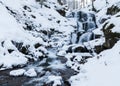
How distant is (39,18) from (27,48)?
48.4 feet

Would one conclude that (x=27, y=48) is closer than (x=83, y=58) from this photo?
No

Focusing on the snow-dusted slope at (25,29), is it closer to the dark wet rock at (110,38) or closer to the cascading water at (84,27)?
the cascading water at (84,27)

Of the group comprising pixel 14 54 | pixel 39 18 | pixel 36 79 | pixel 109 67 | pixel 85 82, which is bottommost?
pixel 85 82

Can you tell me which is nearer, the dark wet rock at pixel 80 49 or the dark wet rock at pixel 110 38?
the dark wet rock at pixel 110 38

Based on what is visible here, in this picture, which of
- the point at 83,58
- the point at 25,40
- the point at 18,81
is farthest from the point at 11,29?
the point at 18,81

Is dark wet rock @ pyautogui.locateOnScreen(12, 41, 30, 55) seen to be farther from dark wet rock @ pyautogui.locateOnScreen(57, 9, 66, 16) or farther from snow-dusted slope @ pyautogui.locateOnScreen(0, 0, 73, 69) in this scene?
dark wet rock @ pyautogui.locateOnScreen(57, 9, 66, 16)

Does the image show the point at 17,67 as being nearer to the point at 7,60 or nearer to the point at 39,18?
the point at 7,60

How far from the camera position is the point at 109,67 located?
39.1 feet

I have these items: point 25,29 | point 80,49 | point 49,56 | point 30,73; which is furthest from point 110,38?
point 25,29

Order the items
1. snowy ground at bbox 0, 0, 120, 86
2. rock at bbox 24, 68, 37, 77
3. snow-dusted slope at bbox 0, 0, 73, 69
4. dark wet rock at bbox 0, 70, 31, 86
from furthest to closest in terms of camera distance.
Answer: snow-dusted slope at bbox 0, 0, 73, 69
rock at bbox 24, 68, 37, 77
dark wet rock at bbox 0, 70, 31, 86
snowy ground at bbox 0, 0, 120, 86

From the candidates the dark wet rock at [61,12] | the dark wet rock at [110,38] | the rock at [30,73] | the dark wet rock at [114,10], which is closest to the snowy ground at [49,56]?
the rock at [30,73]

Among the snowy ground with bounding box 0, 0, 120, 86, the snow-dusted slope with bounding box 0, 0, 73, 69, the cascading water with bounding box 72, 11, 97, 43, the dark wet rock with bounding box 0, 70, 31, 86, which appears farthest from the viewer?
the cascading water with bounding box 72, 11, 97, 43

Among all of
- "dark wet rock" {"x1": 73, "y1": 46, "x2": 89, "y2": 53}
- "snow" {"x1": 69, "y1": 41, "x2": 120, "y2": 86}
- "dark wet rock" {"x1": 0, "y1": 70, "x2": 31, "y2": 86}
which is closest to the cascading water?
"dark wet rock" {"x1": 73, "y1": 46, "x2": 89, "y2": 53}

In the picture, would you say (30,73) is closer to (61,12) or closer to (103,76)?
(103,76)
